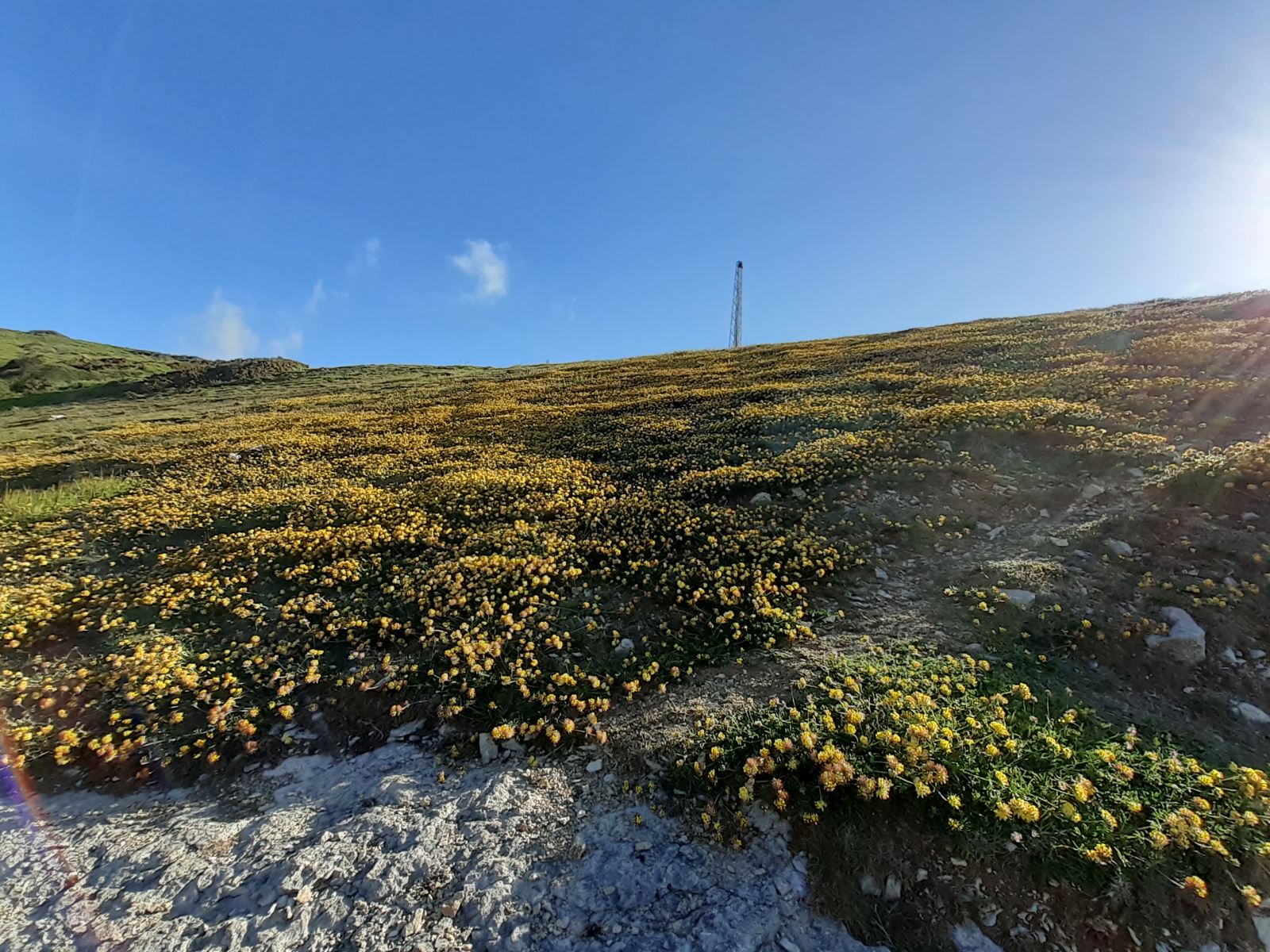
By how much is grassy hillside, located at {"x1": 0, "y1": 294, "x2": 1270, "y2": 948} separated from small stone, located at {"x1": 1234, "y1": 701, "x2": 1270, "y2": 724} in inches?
1.3

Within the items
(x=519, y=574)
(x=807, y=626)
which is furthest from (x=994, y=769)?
(x=519, y=574)

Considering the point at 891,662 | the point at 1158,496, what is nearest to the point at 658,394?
the point at 1158,496

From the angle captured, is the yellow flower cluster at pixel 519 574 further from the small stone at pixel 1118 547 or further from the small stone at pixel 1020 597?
the small stone at pixel 1118 547

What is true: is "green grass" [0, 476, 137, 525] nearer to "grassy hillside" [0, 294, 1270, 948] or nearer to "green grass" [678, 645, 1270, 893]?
"grassy hillside" [0, 294, 1270, 948]

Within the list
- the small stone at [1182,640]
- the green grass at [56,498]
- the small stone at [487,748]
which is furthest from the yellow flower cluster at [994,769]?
the green grass at [56,498]

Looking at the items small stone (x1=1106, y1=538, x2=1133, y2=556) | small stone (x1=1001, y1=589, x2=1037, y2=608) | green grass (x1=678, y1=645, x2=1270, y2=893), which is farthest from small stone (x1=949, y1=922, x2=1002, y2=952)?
small stone (x1=1106, y1=538, x2=1133, y2=556)

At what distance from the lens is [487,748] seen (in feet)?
24.0

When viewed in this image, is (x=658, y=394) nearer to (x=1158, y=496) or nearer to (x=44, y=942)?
(x=1158, y=496)

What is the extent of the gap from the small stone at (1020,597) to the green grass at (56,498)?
2316cm

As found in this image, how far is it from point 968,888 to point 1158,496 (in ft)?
34.4

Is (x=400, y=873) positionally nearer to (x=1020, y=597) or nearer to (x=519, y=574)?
(x=519, y=574)

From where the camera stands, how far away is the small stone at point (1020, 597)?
9031 millimetres

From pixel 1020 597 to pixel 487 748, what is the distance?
8240mm

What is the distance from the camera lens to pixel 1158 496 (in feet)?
38.1
